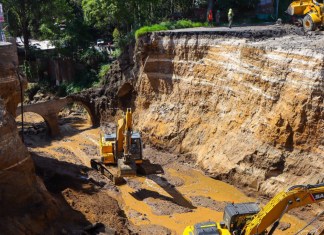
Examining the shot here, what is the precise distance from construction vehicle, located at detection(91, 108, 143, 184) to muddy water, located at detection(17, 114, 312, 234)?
4.67 ft

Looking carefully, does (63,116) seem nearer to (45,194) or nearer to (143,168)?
(143,168)

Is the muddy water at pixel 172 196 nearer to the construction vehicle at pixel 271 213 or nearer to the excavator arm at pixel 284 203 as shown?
the construction vehicle at pixel 271 213

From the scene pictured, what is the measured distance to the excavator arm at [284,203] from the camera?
11945mm

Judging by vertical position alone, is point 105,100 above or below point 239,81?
below

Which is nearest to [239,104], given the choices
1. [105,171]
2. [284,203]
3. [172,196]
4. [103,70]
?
[172,196]

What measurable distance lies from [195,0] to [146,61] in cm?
1556

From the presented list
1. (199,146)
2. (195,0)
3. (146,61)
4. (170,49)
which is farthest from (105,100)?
(195,0)

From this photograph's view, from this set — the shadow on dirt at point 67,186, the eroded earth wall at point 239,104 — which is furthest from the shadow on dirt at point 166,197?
the eroded earth wall at point 239,104

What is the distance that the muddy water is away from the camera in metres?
19.1

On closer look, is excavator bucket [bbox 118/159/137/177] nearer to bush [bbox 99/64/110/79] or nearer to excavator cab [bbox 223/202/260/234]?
excavator cab [bbox 223/202/260/234]

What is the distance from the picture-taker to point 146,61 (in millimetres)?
30109

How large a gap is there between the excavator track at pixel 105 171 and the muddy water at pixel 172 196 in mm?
377

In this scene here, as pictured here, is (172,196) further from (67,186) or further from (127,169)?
(67,186)

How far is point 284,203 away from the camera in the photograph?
12.0 meters
